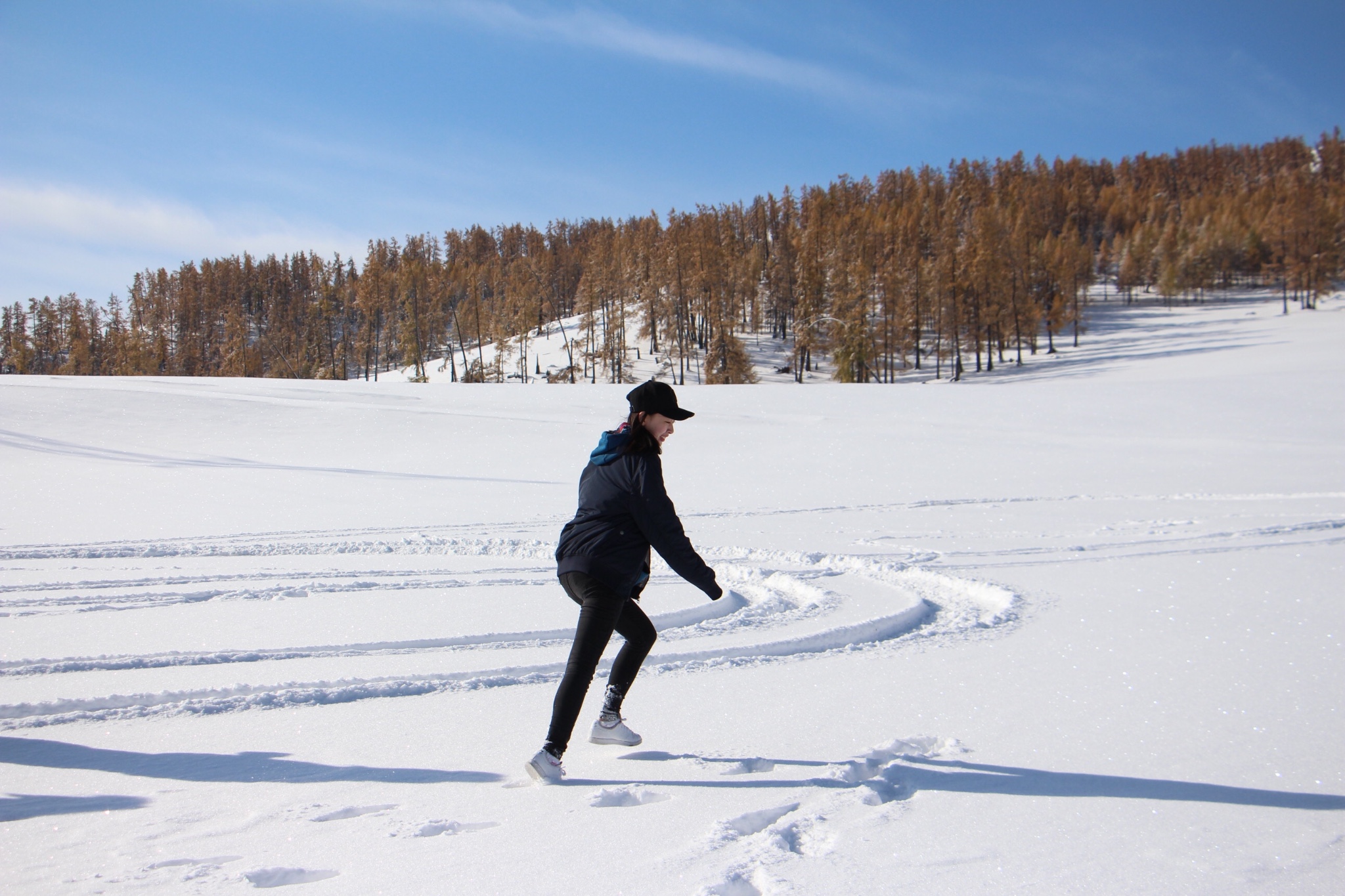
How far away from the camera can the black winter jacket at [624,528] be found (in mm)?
3326

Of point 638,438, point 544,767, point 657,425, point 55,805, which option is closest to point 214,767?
point 55,805

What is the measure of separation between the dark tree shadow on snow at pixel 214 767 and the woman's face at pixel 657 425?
1656 mm

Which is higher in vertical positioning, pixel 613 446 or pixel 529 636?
pixel 613 446

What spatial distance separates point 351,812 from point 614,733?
46.4 inches

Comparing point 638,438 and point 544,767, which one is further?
point 638,438

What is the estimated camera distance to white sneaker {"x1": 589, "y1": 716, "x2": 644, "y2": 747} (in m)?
3.65

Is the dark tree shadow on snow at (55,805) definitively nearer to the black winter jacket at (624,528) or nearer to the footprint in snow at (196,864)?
the footprint in snow at (196,864)

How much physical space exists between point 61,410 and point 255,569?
1797cm

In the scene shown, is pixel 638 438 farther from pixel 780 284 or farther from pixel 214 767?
pixel 780 284

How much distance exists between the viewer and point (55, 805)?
9.90ft

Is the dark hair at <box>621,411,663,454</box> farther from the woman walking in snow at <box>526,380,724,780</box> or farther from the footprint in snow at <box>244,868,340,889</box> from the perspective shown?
the footprint in snow at <box>244,868,340,889</box>

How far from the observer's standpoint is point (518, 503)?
1248cm

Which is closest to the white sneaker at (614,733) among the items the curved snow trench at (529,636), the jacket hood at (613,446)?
the curved snow trench at (529,636)

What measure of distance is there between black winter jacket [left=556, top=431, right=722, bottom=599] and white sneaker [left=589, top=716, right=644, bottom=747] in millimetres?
687
